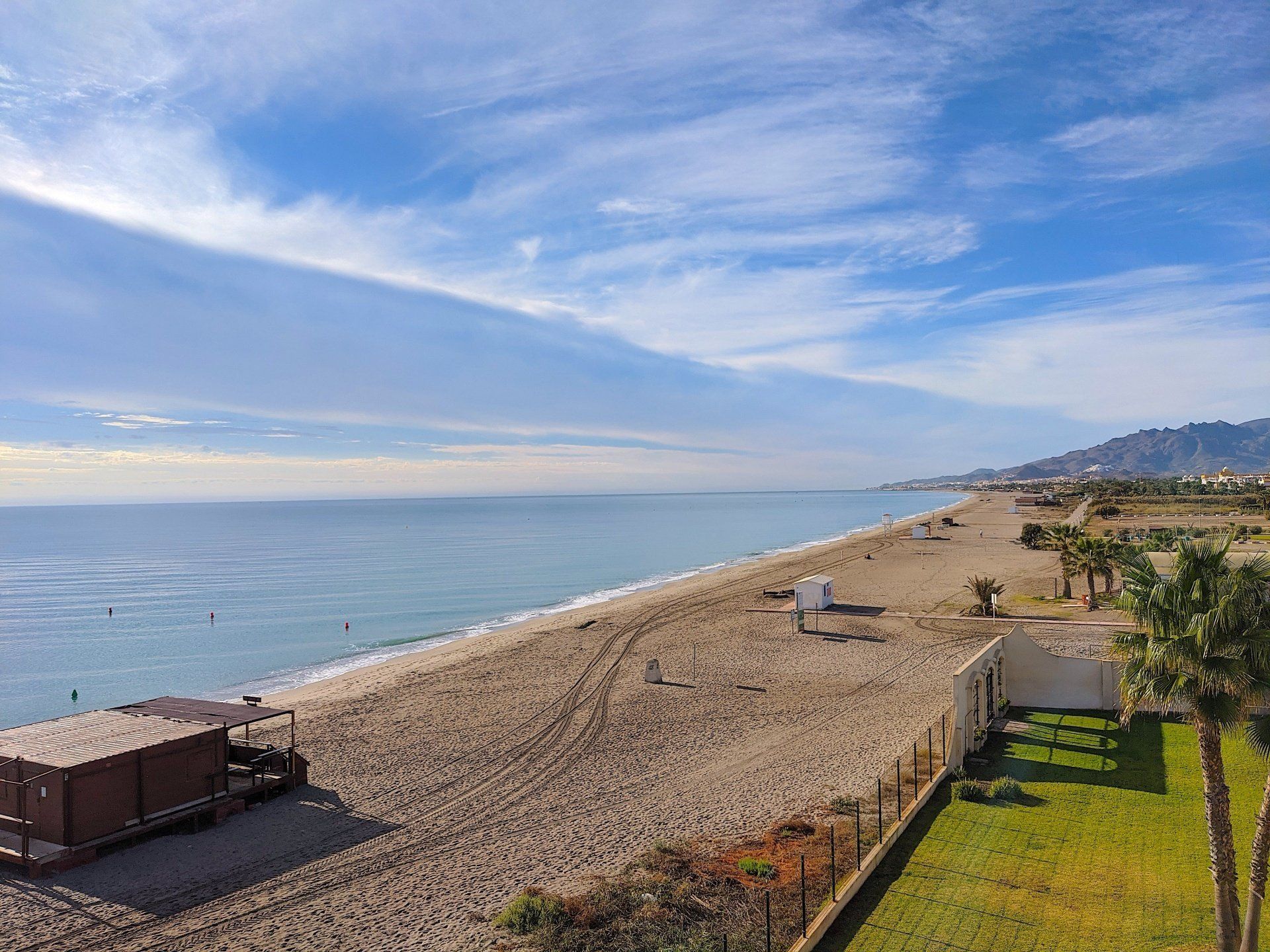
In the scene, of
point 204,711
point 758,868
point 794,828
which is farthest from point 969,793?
point 204,711

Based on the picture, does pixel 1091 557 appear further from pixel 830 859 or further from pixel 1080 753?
pixel 830 859

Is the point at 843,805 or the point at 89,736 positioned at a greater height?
the point at 89,736

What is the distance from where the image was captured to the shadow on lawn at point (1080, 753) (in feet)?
50.3

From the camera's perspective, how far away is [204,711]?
1653cm

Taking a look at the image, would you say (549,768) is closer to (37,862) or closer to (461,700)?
(461,700)

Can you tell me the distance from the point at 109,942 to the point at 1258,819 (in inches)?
554

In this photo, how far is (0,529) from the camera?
573 ft

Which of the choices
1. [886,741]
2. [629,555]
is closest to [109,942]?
[886,741]

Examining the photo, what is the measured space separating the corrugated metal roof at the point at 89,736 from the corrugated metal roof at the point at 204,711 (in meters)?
0.50

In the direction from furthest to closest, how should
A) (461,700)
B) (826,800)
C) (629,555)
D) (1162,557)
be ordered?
1. (629,555)
2. (1162,557)
3. (461,700)
4. (826,800)

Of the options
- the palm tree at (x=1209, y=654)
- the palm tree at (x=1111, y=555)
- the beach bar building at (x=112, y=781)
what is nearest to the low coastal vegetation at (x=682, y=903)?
the palm tree at (x=1209, y=654)

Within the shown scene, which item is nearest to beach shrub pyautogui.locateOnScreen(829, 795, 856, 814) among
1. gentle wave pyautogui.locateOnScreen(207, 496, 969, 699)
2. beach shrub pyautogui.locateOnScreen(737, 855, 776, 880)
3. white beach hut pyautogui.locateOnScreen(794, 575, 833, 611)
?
beach shrub pyautogui.locateOnScreen(737, 855, 776, 880)

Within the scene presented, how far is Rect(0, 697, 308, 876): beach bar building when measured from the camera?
12648mm

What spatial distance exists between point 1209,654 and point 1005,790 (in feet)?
25.6
